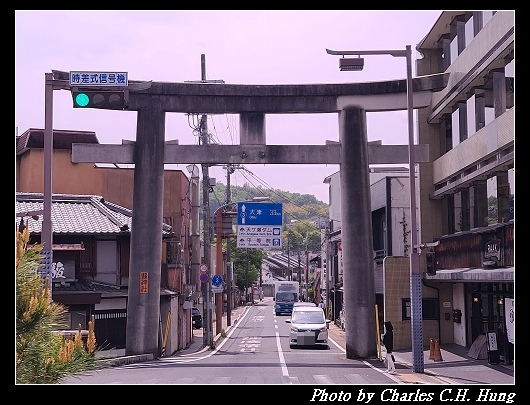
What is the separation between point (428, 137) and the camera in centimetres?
3231

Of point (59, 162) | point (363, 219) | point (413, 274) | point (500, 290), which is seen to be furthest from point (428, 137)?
point (59, 162)

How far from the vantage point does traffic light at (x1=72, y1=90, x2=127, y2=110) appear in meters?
16.6

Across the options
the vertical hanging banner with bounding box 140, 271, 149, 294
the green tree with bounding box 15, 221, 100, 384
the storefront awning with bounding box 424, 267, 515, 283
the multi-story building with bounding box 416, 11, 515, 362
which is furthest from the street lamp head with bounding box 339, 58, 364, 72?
the green tree with bounding box 15, 221, 100, 384

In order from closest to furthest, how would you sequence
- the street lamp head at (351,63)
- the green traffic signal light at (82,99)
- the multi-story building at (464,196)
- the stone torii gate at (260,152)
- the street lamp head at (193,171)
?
the green traffic signal light at (82,99) < the street lamp head at (351,63) < the multi-story building at (464,196) < the stone torii gate at (260,152) < the street lamp head at (193,171)

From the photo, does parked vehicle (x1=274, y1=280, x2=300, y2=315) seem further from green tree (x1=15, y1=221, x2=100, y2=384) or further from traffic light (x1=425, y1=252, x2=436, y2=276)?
green tree (x1=15, y1=221, x2=100, y2=384)

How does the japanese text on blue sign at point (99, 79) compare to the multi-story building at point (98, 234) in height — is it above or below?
above

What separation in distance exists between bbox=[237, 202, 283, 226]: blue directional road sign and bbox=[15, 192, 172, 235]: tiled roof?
5417 mm

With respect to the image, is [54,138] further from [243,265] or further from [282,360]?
[243,265]

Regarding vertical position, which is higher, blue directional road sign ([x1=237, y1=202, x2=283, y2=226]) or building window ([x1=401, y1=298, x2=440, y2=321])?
blue directional road sign ([x1=237, y1=202, x2=283, y2=226])

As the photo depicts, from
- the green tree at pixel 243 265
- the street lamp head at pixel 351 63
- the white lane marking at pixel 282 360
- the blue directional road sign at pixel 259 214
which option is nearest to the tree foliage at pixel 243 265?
the green tree at pixel 243 265

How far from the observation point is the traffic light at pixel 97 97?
16609 millimetres

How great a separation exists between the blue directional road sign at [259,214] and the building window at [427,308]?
921 centimetres

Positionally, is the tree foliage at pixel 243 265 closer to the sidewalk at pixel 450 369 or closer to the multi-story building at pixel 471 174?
the multi-story building at pixel 471 174
